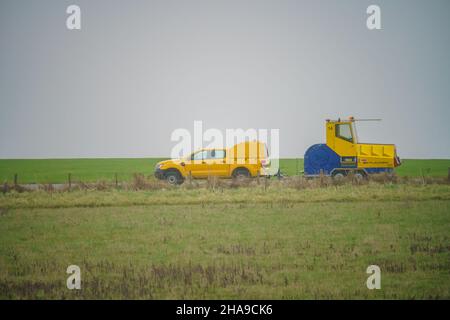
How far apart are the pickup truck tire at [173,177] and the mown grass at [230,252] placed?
29.1 feet

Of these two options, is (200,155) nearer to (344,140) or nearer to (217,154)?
(217,154)

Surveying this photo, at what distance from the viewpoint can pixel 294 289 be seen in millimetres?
9445

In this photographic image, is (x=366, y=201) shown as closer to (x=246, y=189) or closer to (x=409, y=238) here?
(x=246, y=189)

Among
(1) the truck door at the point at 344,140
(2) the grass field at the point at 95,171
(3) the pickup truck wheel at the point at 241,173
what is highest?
(1) the truck door at the point at 344,140

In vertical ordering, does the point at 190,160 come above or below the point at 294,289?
above

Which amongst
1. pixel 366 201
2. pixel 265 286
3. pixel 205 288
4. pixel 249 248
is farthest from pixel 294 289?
pixel 366 201

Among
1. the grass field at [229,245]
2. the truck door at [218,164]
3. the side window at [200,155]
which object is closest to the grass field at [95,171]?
the truck door at [218,164]

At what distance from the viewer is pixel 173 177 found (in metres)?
29.0

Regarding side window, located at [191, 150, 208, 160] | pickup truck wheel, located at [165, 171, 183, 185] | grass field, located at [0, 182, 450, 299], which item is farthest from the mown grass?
pickup truck wheel, located at [165, 171, 183, 185]

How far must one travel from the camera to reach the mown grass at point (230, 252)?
9.55 m

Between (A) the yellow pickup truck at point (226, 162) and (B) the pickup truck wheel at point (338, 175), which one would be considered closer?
(B) the pickup truck wheel at point (338, 175)

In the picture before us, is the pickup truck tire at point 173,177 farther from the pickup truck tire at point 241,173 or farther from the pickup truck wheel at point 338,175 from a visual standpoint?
the pickup truck wheel at point 338,175

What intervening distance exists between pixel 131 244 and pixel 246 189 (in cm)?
1208
